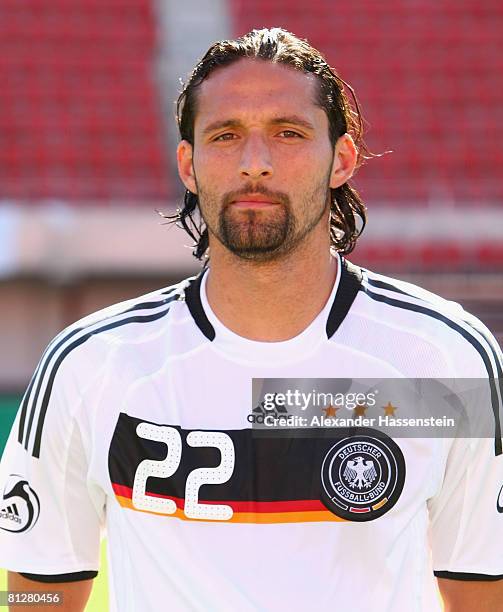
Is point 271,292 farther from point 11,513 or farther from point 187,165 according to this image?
point 11,513

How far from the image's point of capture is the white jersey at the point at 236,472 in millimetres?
1834

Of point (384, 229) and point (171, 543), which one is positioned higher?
point (384, 229)

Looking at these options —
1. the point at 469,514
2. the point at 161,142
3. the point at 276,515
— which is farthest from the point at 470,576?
the point at 161,142

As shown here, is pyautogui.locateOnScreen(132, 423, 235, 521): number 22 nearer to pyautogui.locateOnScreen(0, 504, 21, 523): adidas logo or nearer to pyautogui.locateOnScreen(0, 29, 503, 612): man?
pyautogui.locateOnScreen(0, 29, 503, 612): man

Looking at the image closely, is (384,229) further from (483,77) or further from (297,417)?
(297,417)

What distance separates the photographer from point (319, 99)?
2004mm

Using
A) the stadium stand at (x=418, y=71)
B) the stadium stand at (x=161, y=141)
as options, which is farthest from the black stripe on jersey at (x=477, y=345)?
the stadium stand at (x=418, y=71)

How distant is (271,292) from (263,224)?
0.16 meters

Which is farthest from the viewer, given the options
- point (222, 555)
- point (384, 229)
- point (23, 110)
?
point (23, 110)

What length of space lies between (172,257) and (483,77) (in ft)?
11.0

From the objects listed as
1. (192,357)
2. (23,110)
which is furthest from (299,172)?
(23,110)

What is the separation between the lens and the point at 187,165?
208 centimetres

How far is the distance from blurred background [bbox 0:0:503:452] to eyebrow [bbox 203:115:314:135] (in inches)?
161

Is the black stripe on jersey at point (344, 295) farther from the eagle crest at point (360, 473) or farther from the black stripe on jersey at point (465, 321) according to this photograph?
the eagle crest at point (360, 473)
